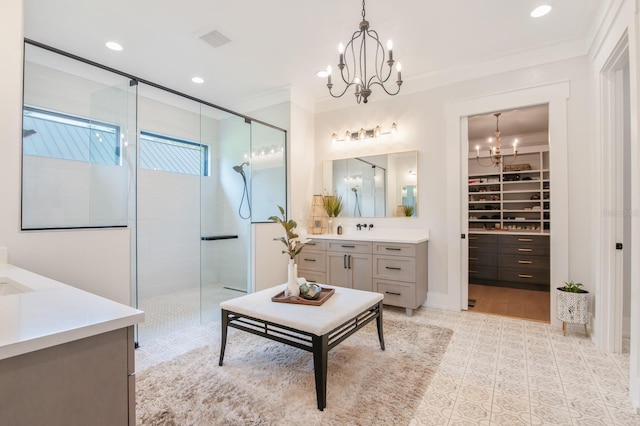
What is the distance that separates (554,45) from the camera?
3.00m

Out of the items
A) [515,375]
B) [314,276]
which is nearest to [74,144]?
[314,276]

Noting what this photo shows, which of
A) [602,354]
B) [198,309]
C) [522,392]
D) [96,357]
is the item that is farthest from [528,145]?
[96,357]

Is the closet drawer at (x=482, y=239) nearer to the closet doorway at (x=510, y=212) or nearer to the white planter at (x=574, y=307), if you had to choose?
the closet doorway at (x=510, y=212)

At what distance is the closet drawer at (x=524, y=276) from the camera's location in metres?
4.43

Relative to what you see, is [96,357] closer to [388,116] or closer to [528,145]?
[388,116]

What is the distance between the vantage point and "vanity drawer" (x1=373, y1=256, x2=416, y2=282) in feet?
10.8

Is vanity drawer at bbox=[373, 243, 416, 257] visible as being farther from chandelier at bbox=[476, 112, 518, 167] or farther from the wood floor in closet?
chandelier at bbox=[476, 112, 518, 167]

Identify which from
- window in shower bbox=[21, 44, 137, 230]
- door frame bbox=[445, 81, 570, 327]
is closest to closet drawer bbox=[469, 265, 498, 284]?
door frame bbox=[445, 81, 570, 327]

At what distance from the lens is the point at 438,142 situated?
12.0 feet

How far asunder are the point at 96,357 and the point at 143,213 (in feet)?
10.6

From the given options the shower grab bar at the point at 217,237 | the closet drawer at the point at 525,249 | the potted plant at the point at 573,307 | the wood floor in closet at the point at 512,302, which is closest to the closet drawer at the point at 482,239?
the closet drawer at the point at 525,249

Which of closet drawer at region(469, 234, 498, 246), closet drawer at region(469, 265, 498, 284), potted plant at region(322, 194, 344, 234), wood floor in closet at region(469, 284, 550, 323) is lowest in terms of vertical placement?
wood floor in closet at region(469, 284, 550, 323)

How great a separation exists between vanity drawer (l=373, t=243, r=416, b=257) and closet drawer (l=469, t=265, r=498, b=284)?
240cm

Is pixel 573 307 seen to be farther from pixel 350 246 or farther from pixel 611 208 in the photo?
pixel 350 246
